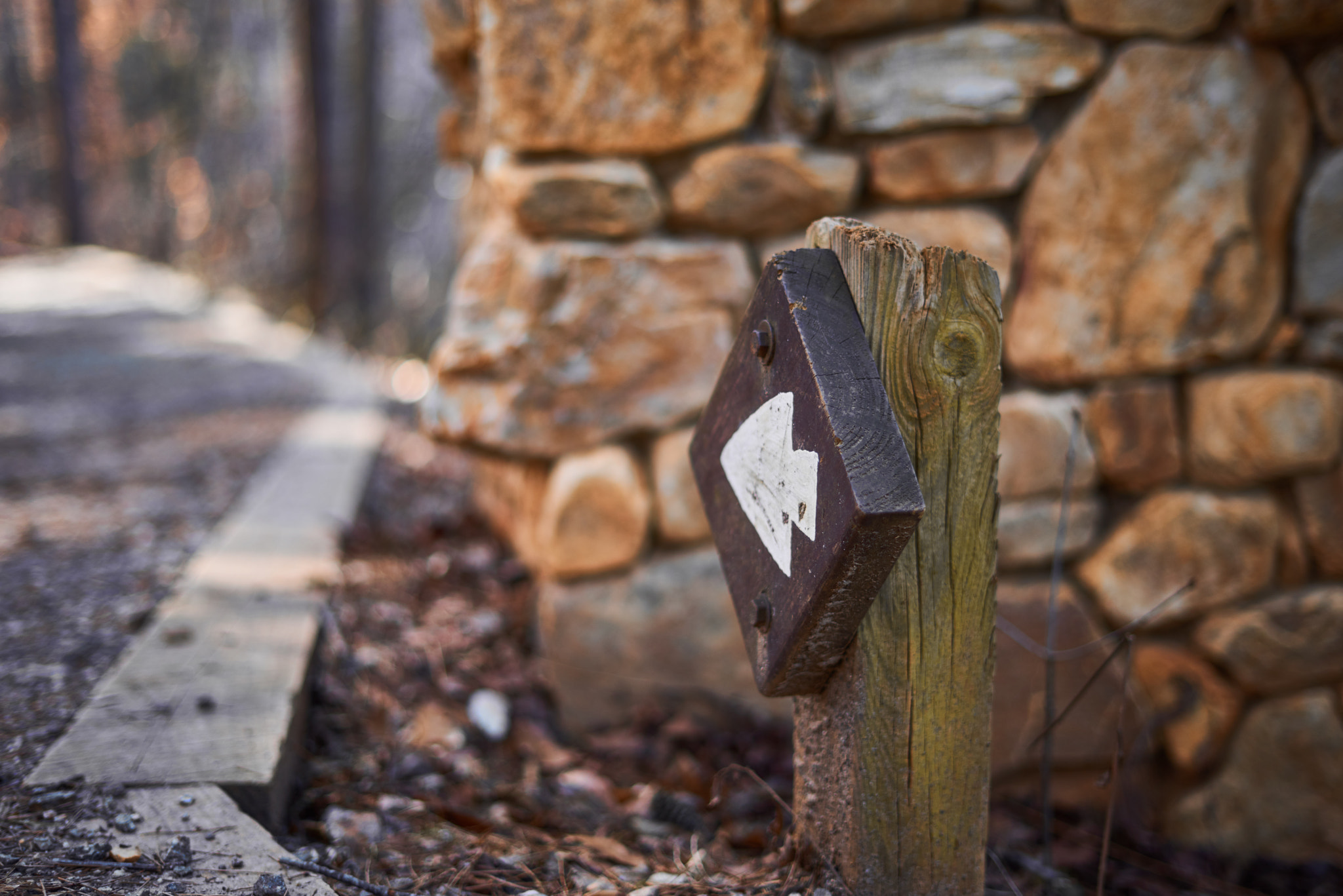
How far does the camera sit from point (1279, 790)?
2.25 metres

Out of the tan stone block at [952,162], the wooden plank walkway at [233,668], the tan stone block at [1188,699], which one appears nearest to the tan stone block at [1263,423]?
the tan stone block at [1188,699]

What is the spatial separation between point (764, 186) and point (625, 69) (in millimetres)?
409

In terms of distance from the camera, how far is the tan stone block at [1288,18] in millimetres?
1884

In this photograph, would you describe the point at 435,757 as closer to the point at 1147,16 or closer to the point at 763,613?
the point at 763,613

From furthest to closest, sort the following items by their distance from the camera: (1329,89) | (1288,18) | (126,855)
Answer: (1329,89) → (1288,18) → (126,855)

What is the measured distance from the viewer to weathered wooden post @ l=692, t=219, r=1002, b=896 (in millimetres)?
1024

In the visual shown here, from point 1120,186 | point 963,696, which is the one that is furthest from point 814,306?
point 1120,186

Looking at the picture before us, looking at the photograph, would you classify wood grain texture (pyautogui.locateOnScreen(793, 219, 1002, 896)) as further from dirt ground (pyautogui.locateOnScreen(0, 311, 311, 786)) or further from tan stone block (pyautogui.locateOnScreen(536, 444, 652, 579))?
dirt ground (pyautogui.locateOnScreen(0, 311, 311, 786))

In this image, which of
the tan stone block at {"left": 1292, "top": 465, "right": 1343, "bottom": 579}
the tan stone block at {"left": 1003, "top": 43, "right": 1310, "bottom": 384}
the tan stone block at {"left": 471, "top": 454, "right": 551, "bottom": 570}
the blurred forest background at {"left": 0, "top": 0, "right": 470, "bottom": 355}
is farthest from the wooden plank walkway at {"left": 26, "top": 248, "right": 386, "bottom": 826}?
the blurred forest background at {"left": 0, "top": 0, "right": 470, "bottom": 355}

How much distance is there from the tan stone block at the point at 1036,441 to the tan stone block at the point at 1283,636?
562 mm

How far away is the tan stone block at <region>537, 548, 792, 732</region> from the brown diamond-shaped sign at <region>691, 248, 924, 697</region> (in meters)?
0.91

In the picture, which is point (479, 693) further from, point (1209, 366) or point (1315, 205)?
point (1315, 205)

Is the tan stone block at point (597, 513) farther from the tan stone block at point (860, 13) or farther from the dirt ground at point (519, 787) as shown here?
the tan stone block at point (860, 13)

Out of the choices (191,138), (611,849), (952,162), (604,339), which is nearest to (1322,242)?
(952,162)
